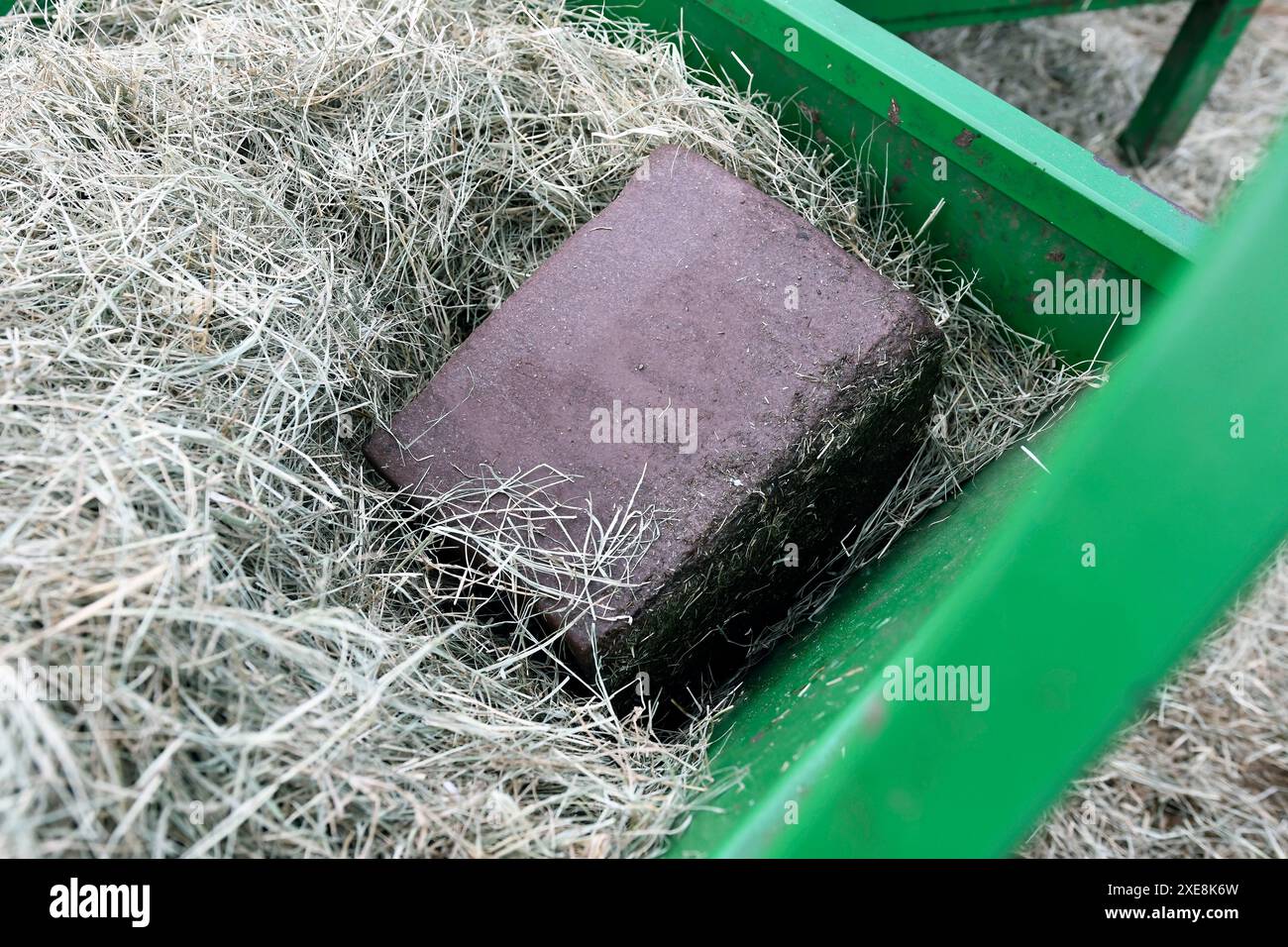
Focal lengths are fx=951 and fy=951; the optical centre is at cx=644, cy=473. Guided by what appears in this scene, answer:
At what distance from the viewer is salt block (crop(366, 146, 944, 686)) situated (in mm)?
1600

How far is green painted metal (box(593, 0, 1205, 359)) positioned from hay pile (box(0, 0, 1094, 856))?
0.27ft

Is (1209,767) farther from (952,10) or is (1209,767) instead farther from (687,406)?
(952,10)

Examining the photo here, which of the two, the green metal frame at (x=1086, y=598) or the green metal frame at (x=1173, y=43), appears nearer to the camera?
the green metal frame at (x=1086, y=598)

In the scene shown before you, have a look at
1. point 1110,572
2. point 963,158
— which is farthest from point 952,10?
point 1110,572

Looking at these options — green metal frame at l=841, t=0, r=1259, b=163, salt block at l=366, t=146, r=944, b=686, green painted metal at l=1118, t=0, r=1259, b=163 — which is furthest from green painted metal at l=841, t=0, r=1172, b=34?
salt block at l=366, t=146, r=944, b=686

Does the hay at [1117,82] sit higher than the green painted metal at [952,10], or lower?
lower

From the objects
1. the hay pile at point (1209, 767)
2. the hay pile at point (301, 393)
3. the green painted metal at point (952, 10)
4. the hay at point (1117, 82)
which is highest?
the green painted metal at point (952, 10)

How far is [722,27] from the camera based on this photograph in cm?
219

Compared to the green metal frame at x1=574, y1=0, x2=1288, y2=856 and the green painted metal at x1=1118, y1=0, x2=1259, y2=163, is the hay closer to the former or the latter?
the green painted metal at x1=1118, y1=0, x2=1259, y2=163

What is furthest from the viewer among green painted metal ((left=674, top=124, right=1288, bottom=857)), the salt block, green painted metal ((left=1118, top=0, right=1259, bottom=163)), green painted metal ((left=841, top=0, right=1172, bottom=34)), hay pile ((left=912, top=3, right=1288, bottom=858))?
green painted metal ((left=1118, top=0, right=1259, bottom=163))

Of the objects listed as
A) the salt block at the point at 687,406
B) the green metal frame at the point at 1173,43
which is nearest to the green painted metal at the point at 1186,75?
the green metal frame at the point at 1173,43

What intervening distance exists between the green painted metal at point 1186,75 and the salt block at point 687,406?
2.24 m

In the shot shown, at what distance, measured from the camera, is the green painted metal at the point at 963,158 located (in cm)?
169

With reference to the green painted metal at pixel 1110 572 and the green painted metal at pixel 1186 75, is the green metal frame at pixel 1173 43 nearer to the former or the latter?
the green painted metal at pixel 1186 75
